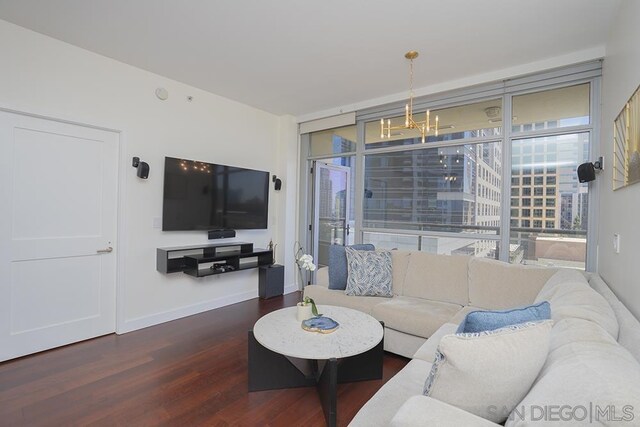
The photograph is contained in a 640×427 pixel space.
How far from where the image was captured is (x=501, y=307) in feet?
8.86

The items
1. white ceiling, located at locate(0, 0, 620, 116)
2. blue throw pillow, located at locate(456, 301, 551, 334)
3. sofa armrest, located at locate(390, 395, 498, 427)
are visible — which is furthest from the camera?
white ceiling, located at locate(0, 0, 620, 116)

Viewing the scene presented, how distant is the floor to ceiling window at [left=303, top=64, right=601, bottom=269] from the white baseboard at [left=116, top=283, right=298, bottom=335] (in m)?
1.90

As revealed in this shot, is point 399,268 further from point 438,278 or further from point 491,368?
point 491,368

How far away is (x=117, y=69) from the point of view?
10.6 feet

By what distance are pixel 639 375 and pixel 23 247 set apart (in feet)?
13.0

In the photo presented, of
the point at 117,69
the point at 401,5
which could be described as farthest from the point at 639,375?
the point at 117,69

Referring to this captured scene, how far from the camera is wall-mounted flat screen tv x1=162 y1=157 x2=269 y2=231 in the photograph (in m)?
3.58

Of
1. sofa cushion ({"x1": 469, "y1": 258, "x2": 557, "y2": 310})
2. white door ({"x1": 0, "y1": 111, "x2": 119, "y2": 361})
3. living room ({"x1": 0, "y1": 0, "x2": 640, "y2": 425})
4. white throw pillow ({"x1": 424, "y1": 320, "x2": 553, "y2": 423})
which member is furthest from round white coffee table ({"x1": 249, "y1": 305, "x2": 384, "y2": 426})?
white door ({"x1": 0, "y1": 111, "x2": 119, "y2": 361})

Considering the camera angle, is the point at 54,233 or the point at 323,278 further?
the point at 323,278

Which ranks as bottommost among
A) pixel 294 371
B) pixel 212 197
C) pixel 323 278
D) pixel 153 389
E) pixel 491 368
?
pixel 153 389

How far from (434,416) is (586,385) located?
16.4 inches

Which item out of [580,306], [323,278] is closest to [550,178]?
[580,306]

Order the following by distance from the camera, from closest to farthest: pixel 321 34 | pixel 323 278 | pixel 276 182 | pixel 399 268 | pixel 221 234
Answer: pixel 321 34 < pixel 399 268 < pixel 323 278 < pixel 221 234 < pixel 276 182

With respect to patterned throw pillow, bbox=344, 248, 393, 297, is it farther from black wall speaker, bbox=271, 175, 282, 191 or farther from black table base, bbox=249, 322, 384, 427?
black wall speaker, bbox=271, 175, 282, 191
